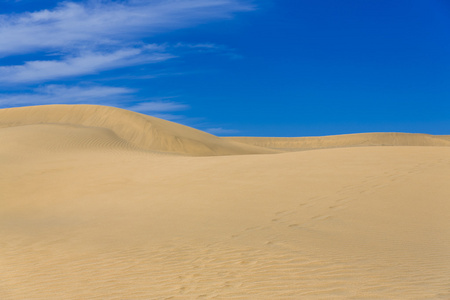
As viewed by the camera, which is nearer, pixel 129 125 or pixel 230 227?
pixel 230 227

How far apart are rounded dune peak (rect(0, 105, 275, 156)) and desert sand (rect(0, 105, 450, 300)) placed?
43.9ft

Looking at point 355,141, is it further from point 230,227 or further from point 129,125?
point 230,227

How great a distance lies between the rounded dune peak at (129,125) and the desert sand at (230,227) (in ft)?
43.9

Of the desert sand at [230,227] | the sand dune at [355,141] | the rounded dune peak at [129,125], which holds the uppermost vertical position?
the sand dune at [355,141]

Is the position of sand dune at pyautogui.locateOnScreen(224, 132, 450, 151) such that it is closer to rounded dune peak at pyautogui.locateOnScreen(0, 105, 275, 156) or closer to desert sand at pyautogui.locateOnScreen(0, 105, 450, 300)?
rounded dune peak at pyautogui.locateOnScreen(0, 105, 275, 156)

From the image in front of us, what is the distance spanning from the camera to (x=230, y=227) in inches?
326

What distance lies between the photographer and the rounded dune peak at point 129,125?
109ft

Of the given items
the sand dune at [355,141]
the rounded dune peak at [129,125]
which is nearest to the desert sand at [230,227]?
the rounded dune peak at [129,125]

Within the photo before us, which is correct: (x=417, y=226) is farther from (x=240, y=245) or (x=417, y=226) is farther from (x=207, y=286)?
(x=207, y=286)

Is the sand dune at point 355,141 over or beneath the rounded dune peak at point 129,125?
over

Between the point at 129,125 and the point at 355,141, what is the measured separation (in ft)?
216

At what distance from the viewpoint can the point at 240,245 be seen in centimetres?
677

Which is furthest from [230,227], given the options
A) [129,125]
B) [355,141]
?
A: [355,141]

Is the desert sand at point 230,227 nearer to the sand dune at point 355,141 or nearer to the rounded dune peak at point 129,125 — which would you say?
the rounded dune peak at point 129,125
